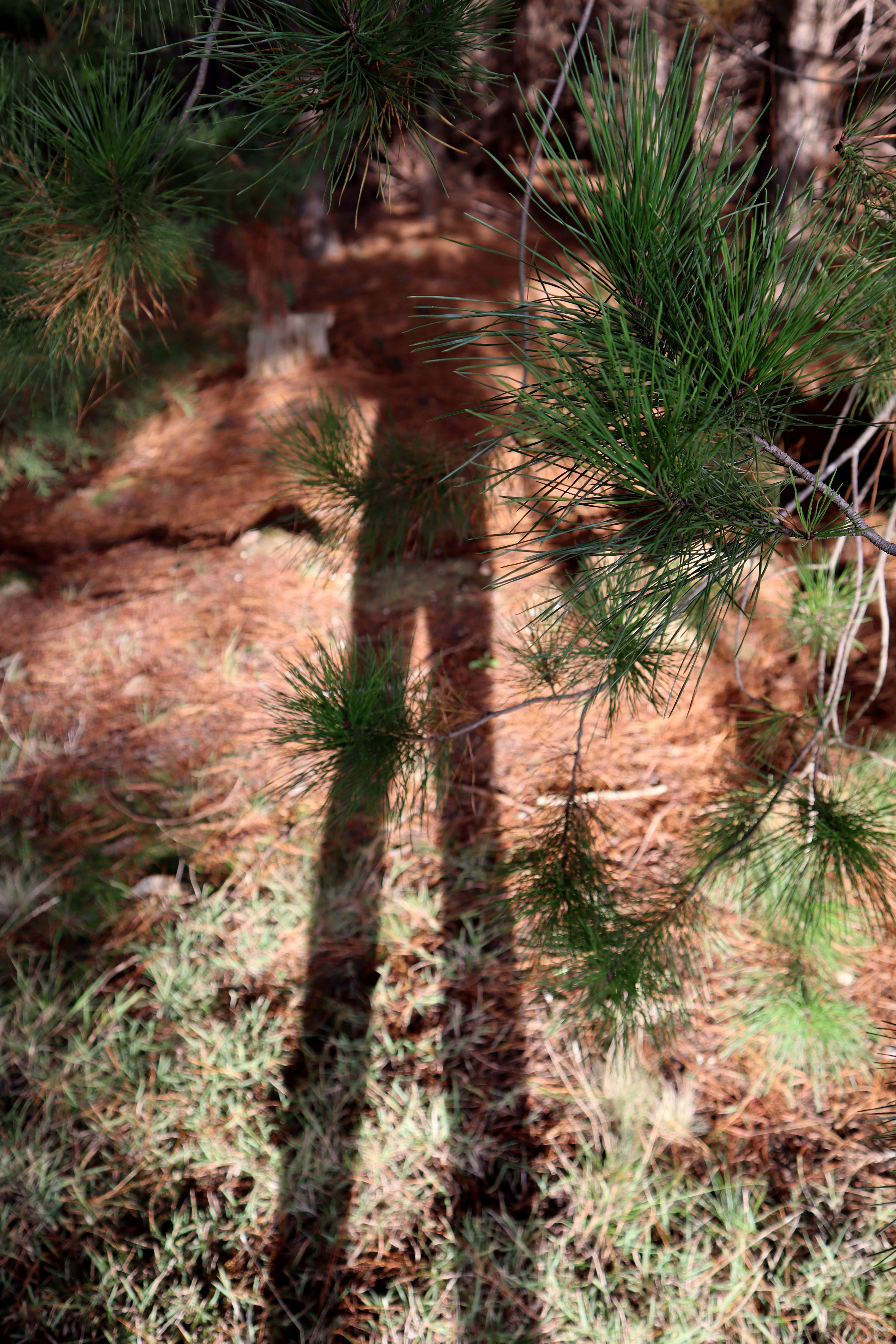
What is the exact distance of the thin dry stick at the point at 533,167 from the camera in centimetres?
65

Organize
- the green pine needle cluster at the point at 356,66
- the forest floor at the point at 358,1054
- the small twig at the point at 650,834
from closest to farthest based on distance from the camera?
1. the green pine needle cluster at the point at 356,66
2. the forest floor at the point at 358,1054
3. the small twig at the point at 650,834

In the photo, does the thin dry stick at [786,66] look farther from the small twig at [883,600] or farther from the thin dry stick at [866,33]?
the small twig at [883,600]

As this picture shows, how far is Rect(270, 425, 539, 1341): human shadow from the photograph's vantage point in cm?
133

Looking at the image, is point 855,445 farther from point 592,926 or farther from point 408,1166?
point 408,1166

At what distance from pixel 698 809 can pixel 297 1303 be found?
1.26 meters

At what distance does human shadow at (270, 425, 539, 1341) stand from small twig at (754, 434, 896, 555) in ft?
1.78

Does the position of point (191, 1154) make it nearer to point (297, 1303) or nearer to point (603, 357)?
point (297, 1303)

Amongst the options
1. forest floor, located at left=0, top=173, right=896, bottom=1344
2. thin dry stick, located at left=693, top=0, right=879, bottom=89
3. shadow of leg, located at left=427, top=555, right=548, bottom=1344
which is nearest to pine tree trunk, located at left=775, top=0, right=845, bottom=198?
thin dry stick, located at left=693, top=0, right=879, bottom=89

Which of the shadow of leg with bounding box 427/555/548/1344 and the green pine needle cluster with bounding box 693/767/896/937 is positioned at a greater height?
the green pine needle cluster with bounding box 693/767/896/937

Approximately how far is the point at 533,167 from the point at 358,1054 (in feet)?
5.27

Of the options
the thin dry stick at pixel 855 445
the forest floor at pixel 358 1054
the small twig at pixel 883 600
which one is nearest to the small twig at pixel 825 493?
the thin dry stick at pixel 855 445

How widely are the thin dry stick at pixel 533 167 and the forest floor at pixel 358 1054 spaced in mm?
229

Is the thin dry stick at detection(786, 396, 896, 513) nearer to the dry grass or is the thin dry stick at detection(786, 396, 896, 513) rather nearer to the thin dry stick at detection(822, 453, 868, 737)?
the thin dry stick at detection(822, 453, 868, 737)

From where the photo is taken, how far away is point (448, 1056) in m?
1.55
